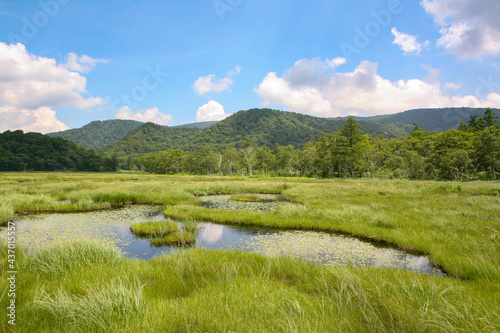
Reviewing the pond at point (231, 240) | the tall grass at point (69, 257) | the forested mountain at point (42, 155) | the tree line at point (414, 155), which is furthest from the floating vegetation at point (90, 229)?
the forested mountain at point (42, 155)

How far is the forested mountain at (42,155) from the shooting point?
106312 mm

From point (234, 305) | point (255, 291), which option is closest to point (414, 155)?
point (255, 291)

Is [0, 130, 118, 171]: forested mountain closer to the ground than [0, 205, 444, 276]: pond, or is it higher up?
higher up

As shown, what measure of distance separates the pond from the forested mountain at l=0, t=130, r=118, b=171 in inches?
4862

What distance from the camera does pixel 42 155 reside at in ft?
379

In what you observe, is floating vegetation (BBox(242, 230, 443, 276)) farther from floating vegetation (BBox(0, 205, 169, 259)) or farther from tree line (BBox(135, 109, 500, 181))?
tree line (BBox(135, 109, 500, 181))

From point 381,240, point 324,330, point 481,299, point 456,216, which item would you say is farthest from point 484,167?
point 324,330

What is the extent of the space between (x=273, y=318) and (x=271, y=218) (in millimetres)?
12546

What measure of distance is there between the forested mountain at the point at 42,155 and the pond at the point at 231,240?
123489mm

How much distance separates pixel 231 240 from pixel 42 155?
14616 cm

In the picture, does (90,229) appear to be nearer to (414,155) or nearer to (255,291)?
(255,291)

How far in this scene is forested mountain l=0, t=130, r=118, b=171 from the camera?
106 m

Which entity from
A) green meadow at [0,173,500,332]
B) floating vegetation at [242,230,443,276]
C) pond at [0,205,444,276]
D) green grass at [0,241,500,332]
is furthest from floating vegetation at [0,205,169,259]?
floating vegetation at [242,230,443,276]

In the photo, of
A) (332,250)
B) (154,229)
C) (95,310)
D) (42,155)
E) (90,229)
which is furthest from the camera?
(42,155)
